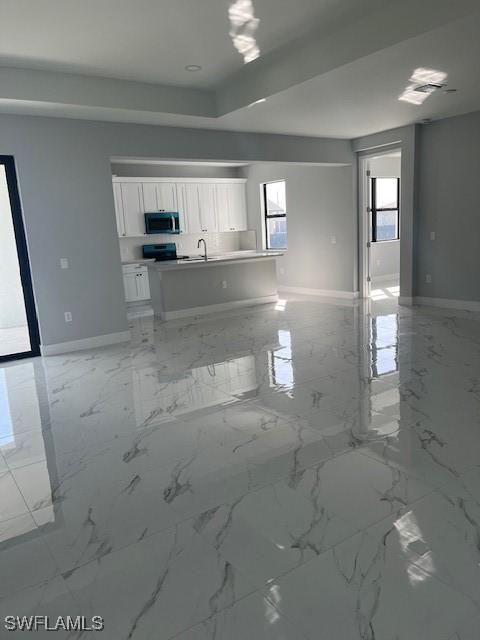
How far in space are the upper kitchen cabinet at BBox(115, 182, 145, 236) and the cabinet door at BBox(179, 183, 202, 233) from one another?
0.88m

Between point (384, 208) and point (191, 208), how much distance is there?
4024 millimetres

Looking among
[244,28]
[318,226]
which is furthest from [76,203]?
[318,226]

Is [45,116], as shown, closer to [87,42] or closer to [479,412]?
[87,42]

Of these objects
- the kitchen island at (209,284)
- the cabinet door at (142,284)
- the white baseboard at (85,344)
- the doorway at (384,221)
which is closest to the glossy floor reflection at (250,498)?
the white baseboard at (85,344)

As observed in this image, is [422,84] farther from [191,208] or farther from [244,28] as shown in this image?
[191,208]

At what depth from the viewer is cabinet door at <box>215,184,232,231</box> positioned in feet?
31.9

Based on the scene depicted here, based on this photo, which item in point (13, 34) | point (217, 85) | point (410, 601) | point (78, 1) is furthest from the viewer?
point (217, 85)

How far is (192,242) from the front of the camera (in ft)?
31.8

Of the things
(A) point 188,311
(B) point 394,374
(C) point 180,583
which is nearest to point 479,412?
(B) point 394,374

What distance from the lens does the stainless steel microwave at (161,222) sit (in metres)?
8.79

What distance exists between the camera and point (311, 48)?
407cm

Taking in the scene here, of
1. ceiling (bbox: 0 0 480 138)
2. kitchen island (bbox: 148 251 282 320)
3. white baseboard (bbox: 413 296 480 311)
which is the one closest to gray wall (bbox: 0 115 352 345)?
ceiling (bbox: 0 0 480 138)

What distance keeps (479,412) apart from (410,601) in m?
1.92

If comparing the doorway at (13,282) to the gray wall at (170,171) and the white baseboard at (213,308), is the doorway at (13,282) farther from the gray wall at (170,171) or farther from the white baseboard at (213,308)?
the gray wall at (170,171)
